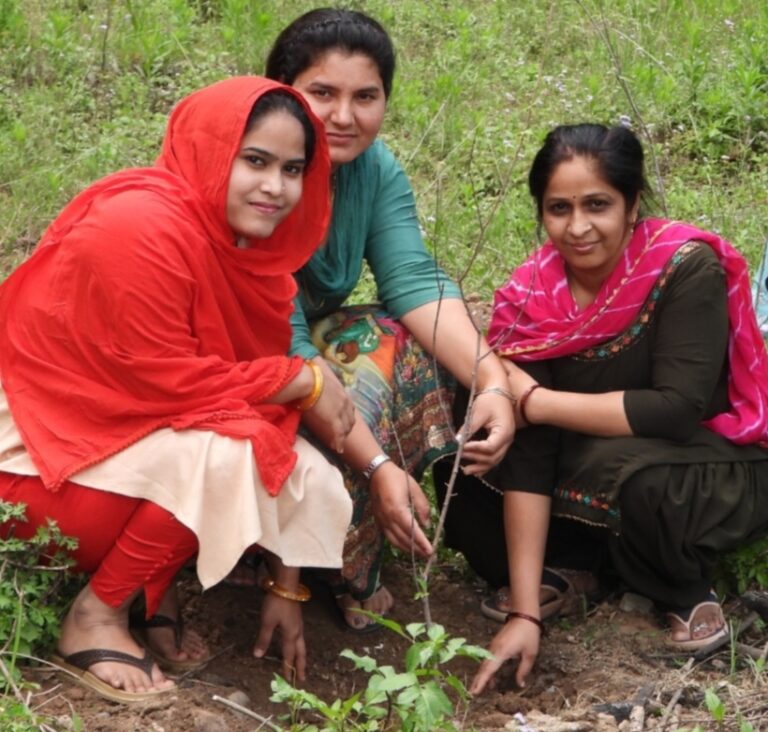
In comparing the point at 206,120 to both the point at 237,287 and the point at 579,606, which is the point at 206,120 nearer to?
the point at 237,287

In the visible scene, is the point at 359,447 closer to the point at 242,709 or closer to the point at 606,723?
the point at 242,709

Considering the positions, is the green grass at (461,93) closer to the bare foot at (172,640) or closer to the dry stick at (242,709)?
the bare foot at (172,640)

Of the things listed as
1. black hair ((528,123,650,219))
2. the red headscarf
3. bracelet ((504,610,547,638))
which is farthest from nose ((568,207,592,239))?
bracelet ((504,610,547,638))

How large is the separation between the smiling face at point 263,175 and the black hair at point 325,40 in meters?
0.39

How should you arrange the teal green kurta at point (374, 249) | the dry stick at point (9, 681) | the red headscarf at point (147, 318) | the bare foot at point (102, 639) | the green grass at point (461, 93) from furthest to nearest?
the green grass at point (461, 93) < the teal green kurta at point (374, 249) < the bare foot at point (102, 639) < the red headscarf at point (147, 318) < the dry stick at point (9, 681)

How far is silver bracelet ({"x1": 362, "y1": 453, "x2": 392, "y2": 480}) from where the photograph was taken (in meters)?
3.46

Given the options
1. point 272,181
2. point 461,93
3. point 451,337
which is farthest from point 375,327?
point 461,93

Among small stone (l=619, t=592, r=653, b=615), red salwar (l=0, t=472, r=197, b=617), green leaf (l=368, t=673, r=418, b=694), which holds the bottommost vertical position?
small stone (l=619, t=592, r=653, b=615)

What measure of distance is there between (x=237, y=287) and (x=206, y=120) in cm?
38

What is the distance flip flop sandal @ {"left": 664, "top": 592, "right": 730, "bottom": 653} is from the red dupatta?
0.43 m

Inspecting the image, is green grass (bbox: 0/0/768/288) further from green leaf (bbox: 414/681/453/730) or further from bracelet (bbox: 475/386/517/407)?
green leaf (bbox: 414/681/453/730)

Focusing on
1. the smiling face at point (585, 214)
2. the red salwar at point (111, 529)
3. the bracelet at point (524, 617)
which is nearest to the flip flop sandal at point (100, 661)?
the red salwar at point (111, 529)

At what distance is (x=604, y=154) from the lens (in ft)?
11.5

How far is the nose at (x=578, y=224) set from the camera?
11.4 feet
